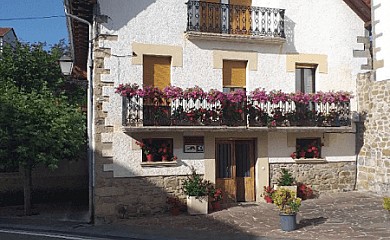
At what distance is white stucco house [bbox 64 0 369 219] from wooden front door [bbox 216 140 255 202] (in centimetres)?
Answer: 3

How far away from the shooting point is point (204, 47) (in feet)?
37.6

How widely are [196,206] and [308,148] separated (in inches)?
150

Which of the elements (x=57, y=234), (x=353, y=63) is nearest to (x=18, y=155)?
(x=57, y=234)

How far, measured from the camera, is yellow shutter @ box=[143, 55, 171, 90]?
1104cm

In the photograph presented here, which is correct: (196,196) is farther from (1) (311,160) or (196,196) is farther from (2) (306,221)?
(1) (311,160)

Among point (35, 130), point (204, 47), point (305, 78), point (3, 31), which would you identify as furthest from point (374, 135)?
point (3, 31)

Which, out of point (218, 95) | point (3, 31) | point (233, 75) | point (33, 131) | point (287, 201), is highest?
point (3, 31)

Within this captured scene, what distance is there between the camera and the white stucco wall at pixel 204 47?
10633mm

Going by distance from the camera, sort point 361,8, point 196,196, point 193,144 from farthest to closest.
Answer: point 361,8 → point 193,144 → point 196,196

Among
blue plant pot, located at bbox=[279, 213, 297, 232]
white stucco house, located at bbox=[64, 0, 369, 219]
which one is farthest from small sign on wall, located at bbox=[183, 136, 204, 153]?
blue plant pot, located at bbox=[279, 213, 297, 232]

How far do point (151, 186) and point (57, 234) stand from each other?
2.54 meters

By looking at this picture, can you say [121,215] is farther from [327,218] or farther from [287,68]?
[287,68]

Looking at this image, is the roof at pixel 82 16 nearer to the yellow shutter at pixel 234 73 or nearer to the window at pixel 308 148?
the yellow shutter at pixel 234 73

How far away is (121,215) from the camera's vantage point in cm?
1041
